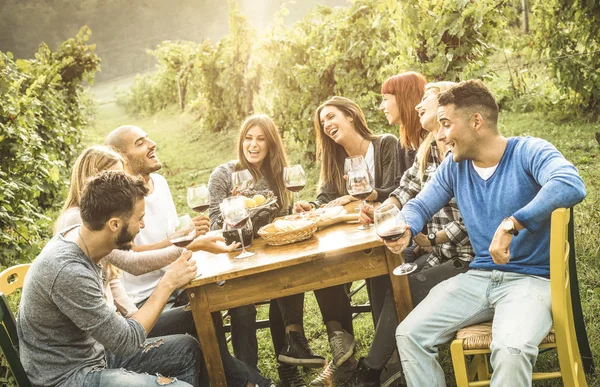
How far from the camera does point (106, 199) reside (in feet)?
7.62

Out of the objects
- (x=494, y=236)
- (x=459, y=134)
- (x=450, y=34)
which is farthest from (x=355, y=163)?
(x=450, y=34)

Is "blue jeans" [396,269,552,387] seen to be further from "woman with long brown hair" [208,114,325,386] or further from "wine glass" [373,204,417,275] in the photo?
"woman with long brown hair" [208,114,325,386]

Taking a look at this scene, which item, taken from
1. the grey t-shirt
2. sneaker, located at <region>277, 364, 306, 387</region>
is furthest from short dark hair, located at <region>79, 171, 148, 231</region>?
sneaker, located at <region>277, 364, 306, 387</region>

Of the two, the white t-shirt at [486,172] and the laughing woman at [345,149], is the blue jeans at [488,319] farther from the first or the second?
the laughing woman at [345,149]

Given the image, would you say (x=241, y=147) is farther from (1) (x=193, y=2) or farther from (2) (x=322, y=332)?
(1) (x=193, y=2)

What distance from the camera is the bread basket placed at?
2867 mm

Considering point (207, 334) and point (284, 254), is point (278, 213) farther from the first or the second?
point (207, 334)

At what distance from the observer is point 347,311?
3.57 m

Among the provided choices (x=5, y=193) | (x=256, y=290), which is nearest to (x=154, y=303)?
(x=256, y=290)

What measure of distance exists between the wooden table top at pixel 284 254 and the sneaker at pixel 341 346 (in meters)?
0.69

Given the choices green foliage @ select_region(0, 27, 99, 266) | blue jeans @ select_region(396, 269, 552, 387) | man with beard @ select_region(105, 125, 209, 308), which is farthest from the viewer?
green foliage @ select_region(0, 27, 99, 266)

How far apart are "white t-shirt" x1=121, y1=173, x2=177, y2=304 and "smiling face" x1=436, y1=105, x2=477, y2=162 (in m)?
1.55

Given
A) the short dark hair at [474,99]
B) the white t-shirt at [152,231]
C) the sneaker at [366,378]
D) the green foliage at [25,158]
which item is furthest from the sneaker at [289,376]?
the green foliage at [25,158]

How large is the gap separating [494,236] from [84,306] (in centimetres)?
160
